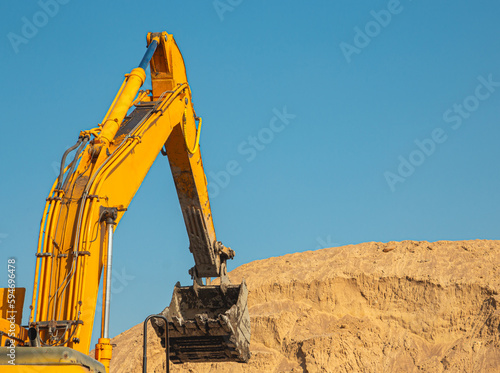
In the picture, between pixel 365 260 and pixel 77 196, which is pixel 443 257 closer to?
pixel 365 260

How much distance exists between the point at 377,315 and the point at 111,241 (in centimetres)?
2680

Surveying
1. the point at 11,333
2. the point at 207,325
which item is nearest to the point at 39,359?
the point at 11,333

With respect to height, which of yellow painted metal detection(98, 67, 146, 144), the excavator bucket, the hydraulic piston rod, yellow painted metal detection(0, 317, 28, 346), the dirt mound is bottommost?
yellow painted metal detection(0, 317, 28, 346)

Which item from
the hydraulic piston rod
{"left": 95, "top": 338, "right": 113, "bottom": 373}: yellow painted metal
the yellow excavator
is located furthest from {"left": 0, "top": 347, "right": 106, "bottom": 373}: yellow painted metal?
the hydraulic piston rod

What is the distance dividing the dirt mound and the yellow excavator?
18.5 m

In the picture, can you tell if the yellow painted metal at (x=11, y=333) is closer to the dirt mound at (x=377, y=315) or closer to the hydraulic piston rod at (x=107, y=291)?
the hydraulic piston rod at (x=107, y=291)

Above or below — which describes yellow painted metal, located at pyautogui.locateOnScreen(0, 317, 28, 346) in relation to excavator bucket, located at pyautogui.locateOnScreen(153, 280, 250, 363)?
below

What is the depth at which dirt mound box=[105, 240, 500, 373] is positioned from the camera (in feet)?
94.3

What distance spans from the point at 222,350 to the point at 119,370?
22.7 meters

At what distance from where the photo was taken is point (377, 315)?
3175cm

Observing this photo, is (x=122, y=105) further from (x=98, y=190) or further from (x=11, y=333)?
(x=11, y=333)

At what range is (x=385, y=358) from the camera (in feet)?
96.1

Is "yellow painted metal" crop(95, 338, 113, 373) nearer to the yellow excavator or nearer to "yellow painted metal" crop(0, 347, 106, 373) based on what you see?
the yellow excavator

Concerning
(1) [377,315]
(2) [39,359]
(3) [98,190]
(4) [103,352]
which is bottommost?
(2) [39,359]
